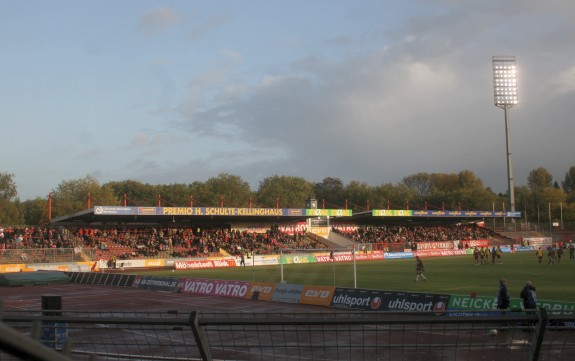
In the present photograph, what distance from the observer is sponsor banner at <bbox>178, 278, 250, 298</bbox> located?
1270 inches

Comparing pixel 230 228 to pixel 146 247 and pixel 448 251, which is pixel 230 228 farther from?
pixel 448 251

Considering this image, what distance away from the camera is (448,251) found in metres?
77.9

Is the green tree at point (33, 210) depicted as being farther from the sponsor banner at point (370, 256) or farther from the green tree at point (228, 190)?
the sponsor banner at point (370, 256)

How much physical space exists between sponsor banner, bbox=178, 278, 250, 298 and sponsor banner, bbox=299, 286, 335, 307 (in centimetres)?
409

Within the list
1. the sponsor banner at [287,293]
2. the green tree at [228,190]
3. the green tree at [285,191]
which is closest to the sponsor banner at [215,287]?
the sponsor banner at [287,293]

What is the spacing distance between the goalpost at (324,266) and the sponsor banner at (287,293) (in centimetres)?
486

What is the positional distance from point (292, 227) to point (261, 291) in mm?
55718

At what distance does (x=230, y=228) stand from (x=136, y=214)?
17737 mm

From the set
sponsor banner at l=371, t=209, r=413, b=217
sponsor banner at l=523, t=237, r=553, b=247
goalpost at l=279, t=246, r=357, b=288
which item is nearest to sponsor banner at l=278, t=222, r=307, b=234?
sponsor banner at l=371, t=209, r=413, b=217

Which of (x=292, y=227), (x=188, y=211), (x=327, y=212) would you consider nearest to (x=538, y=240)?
(x=327, y=212)

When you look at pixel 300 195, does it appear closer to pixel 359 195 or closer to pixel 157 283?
pixel 359 195

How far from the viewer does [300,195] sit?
156375mm

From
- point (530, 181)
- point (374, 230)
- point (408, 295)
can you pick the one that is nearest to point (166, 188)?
point (374, 230)

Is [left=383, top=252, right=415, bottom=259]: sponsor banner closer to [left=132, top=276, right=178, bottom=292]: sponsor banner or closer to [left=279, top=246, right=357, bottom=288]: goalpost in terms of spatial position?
[left=279, top=246, right=357, bottom=288]: goalpost
